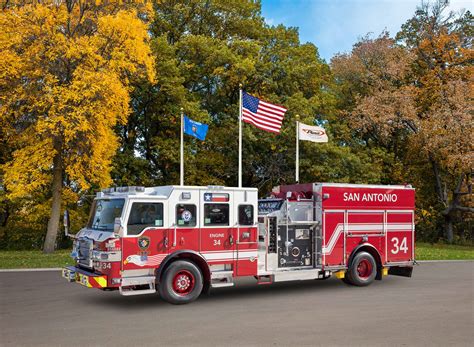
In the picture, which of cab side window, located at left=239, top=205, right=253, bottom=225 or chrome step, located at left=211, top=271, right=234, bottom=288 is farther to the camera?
cab side window, located at left=239, top=205, right=253, bottom=225

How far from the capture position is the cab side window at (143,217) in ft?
35.9

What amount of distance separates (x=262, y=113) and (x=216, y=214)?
976 cm

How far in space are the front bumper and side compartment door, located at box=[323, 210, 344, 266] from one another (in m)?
5.84

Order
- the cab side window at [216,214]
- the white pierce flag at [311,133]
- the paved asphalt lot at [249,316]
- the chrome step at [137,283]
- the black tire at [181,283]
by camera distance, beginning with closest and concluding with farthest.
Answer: the paved asphalt lot at [249,316] < the chrome step at [137,283] < the black tire at [181,283] < the cab side window at [216,214] < the white pierce flag at [311,133]

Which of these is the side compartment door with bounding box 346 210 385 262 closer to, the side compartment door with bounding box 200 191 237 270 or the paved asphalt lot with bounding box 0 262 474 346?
the paved asphalt lot with bounding box 0 262 474 346

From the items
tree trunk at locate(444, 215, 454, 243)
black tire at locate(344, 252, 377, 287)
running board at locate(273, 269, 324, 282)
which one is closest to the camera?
running board at locate(273, 269, 324, 282)

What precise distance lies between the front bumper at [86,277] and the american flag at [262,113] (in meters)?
11.1

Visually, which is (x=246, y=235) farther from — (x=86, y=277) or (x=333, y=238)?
(x=86, y=277)

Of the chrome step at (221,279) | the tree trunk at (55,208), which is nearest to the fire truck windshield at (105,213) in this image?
the chrome step at (221,279)

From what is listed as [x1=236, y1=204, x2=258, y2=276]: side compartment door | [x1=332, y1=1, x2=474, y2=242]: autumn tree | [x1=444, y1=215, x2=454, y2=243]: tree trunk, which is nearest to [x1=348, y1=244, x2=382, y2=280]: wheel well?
[x1=236, y1=204, x2=258, y2=276]: side compartment door

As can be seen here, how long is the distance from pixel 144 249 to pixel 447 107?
28.8 meters

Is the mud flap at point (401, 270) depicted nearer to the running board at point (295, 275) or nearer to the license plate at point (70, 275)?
the running board at point (295, 275)

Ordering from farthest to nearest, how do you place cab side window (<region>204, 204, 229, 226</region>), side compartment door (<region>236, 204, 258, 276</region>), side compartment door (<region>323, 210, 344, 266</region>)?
side compartment door (<region>323, 210, 344, 266</region>) < side compartment door (<region>236, 204, 258, 276</region>) < cab side window (<region>204, 204, 229, 226</region>)

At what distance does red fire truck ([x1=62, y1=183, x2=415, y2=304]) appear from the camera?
431 inches
